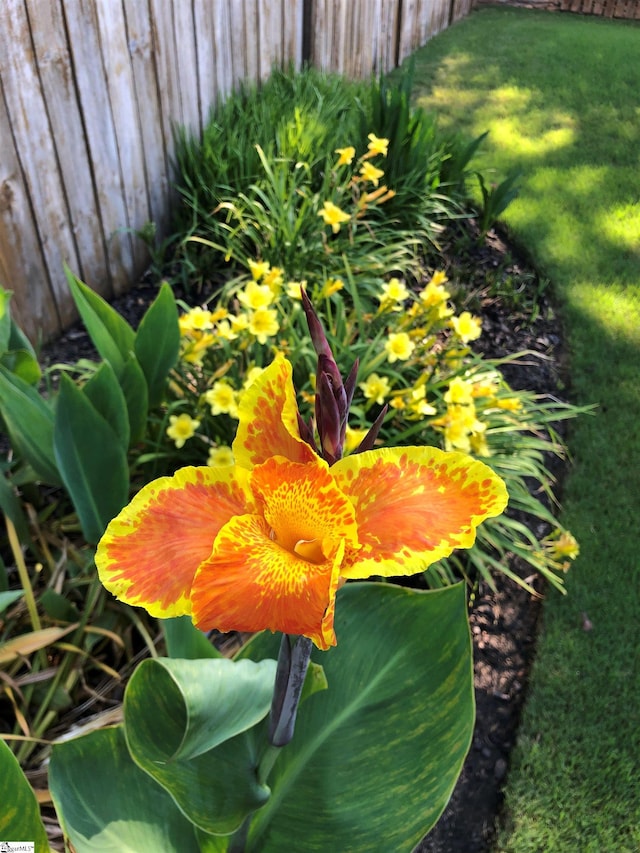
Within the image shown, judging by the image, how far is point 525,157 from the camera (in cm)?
391

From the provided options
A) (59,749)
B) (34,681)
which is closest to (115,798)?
(59,749)

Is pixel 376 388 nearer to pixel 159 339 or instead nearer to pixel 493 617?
pixel 159 339

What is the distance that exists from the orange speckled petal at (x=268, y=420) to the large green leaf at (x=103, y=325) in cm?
97

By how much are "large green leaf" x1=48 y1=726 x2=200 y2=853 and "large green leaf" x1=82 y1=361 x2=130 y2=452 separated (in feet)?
1.89

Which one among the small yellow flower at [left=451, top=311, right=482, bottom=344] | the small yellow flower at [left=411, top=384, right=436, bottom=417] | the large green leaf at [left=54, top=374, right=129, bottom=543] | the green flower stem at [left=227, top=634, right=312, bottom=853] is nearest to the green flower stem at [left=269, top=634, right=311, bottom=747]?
the green flower stem at [left=227, top=634, right=312, bottom=853]

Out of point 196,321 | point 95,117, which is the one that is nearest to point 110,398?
point 196,321

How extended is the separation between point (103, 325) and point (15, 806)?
1083 millimetres

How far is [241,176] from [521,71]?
129 inches

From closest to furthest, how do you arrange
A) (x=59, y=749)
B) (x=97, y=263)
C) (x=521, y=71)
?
1. (x=59, y=749)
2. (x=97, y=263)
3. (x=521, y=71)

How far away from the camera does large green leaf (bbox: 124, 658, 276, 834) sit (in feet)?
2.26

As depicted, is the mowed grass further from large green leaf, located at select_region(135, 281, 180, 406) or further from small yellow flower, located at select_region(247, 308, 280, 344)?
large green leaf, located at select_region(135, 281, 180, 406)

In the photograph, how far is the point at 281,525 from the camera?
20.2 inches

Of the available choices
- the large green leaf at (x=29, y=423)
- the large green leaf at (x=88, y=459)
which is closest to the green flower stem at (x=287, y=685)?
the large green leaf at (x=88, y=459)

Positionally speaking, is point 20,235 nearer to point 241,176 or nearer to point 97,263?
point 97,263
